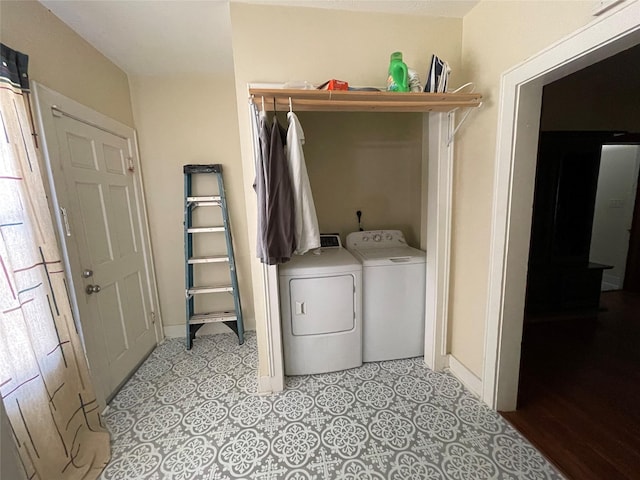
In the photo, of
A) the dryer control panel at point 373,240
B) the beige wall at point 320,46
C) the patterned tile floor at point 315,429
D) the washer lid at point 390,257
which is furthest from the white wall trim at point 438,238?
the dryer control panel at point 373,240

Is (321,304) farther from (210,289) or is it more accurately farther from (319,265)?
(210,289)

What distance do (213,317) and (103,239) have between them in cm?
113

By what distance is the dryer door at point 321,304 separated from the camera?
77.1 inches

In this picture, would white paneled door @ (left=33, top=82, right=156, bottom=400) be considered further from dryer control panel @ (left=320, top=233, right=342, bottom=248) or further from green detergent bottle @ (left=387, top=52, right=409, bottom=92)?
green detergent bottle @ (left=387, top=52, right=409, bottom=92)

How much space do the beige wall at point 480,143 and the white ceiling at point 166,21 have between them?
0.89ft

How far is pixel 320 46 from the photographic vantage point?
167cm

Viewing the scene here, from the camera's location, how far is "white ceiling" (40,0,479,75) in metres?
1.56

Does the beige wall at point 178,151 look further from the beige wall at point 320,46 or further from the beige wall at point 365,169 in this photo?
the beige wall at point 320,46

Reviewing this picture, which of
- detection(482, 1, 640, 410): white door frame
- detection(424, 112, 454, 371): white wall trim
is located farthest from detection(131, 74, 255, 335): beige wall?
detection(482, 1, 640, 410): white door frame

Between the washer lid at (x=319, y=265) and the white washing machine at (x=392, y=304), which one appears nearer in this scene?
the washer lid at (x=319, y=265)

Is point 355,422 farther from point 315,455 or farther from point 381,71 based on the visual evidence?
point 381,71

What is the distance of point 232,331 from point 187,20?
265 centimetres

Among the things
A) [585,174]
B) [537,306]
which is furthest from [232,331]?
[585,174]

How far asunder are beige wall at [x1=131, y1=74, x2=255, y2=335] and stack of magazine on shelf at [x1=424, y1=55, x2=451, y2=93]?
1.77m
